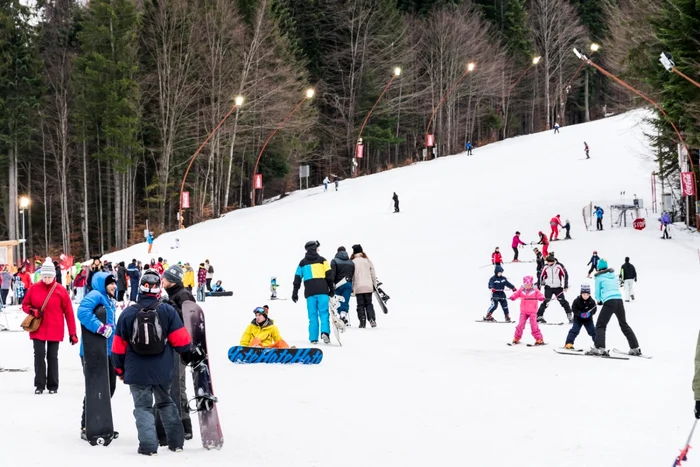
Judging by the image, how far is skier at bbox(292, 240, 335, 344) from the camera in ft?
45.9

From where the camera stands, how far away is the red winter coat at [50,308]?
1010 cm

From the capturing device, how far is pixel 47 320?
10.2 meters

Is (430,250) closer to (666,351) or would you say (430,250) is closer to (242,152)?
(666,351)

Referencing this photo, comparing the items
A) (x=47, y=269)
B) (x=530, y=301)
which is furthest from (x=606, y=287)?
(x=47, y=269)

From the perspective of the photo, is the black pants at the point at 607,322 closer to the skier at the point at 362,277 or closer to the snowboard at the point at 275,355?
the snowboard at the point at 275,355

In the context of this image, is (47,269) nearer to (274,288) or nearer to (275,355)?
(275,355)

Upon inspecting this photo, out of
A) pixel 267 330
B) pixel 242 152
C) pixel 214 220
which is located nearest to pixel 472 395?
pixel 267 330

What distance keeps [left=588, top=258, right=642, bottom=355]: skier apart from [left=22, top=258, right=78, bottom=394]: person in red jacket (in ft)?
25.2

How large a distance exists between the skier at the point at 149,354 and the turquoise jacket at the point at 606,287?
8229mm

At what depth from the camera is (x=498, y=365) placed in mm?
12141

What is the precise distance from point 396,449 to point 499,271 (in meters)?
11.6

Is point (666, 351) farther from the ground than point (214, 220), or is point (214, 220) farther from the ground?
point (214, 220)

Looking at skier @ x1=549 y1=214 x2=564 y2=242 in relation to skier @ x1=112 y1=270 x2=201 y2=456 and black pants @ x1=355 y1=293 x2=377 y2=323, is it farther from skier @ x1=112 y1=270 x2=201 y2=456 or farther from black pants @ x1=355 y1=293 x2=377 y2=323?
skier @ x1=112 y1=270 x2=201 y2=456

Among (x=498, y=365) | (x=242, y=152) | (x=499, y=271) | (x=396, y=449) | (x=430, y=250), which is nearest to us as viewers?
(x=396, y=449)
